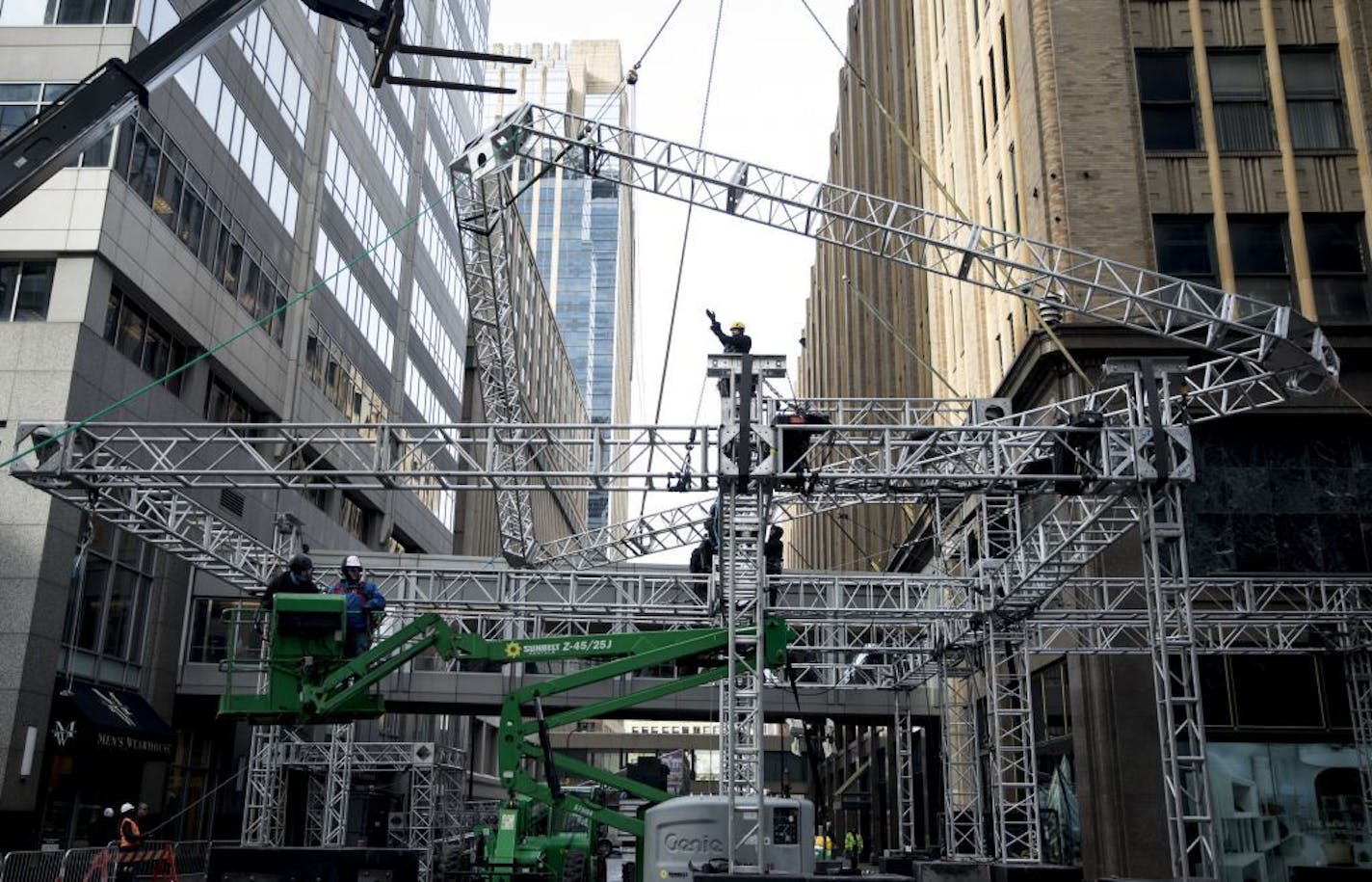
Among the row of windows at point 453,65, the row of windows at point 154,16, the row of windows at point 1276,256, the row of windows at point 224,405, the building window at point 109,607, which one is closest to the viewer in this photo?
the row of windows at point 1276,256

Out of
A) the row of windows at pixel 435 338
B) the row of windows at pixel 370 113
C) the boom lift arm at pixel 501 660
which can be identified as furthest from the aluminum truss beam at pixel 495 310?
the row of windows at pixel 435 338

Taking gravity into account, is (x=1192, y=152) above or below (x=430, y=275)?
below

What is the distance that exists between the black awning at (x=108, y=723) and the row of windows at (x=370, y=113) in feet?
74.5

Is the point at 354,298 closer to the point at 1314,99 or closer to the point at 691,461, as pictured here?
the point at 691,461

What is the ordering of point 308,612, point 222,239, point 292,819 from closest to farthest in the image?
point 308,612
point 222,239
point 292,819

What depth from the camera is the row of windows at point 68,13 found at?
31203 millimetres

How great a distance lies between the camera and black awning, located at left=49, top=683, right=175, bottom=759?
29.0m

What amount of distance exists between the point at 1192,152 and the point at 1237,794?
15.3 m

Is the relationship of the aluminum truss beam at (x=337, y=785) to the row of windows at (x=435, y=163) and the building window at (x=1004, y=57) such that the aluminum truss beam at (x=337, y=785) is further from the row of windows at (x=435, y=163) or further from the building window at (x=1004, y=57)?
the row of windows at (x=435, y=163)

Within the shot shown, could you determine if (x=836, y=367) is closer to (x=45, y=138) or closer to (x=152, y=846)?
(x=152, y=846)

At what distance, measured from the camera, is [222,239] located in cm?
3744

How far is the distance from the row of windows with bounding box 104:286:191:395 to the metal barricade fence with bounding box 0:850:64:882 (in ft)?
45.0

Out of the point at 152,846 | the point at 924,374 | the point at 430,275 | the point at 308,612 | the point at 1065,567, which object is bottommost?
the point at 152,846

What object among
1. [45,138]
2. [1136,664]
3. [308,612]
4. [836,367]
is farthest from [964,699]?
[836,367]
